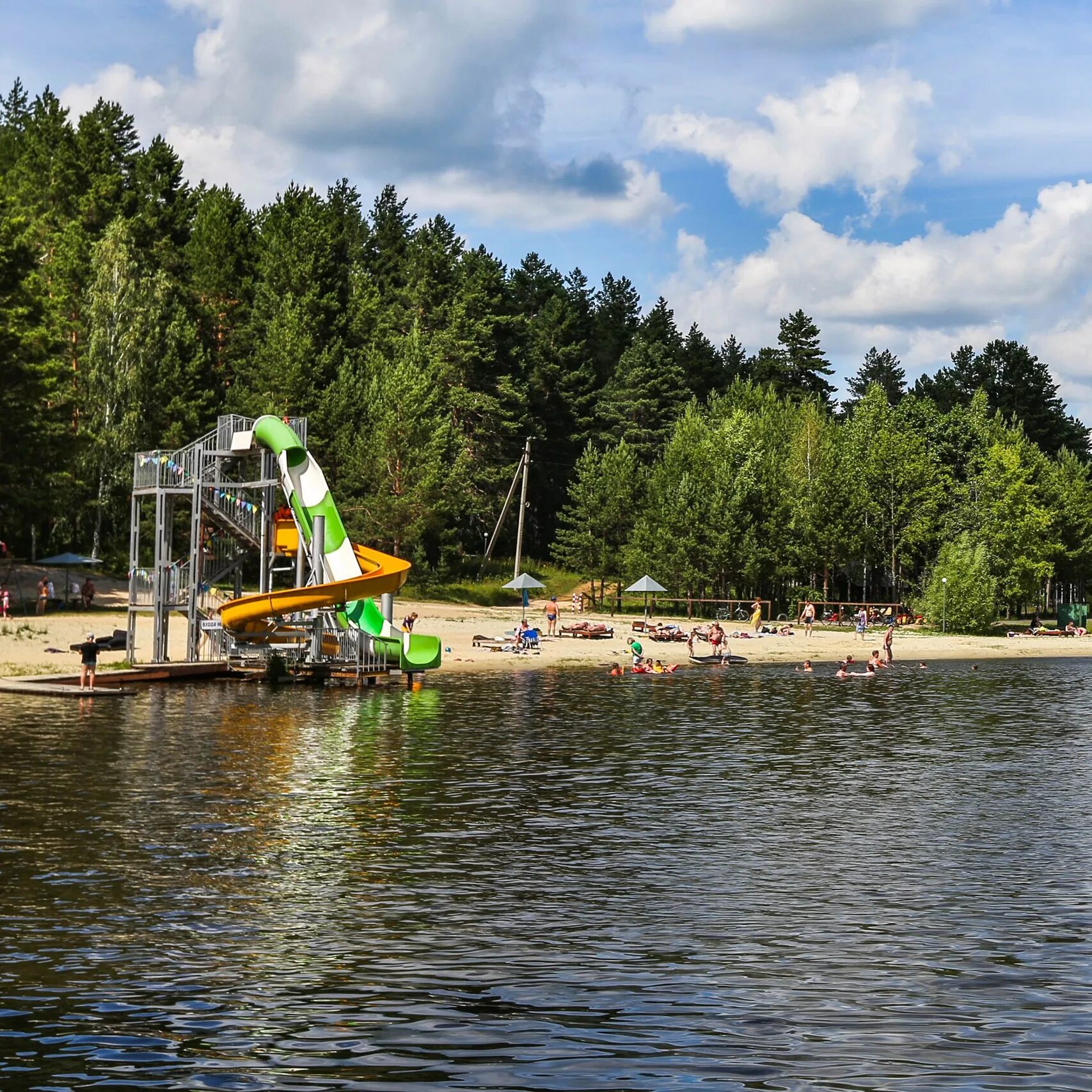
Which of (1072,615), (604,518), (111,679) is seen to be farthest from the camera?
(1072,615)

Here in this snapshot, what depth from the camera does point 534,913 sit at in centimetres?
1622

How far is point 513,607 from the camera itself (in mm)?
83688

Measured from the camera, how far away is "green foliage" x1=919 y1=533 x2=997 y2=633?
84.7m

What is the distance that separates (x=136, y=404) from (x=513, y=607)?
2581 centimetres

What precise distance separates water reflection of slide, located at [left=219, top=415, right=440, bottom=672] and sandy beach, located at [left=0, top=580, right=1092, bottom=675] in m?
5.48

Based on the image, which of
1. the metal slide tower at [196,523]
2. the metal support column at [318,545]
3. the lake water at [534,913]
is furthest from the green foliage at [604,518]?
the lake water at [534,913]

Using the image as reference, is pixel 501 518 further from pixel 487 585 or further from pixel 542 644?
pixel 542 644

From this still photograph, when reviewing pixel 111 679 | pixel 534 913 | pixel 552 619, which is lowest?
pixel 534 913

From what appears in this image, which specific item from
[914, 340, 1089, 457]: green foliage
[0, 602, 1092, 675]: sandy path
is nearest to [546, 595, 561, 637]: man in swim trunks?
[0, 602, 1092, 675]: sandy path

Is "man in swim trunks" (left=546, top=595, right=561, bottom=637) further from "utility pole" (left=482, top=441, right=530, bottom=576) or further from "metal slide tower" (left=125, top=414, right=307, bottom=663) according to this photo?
"metal slide tower" (left=125, top=414, right=307, bottom=663)

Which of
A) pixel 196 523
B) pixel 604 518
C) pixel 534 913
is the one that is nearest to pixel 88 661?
pixel 196 523

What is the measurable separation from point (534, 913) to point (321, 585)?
26772 mm

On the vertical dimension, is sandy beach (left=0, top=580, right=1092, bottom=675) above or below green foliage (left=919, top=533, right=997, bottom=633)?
below

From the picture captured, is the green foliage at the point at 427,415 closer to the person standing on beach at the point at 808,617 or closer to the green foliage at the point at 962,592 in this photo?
the green foliage at the point at 962,592
